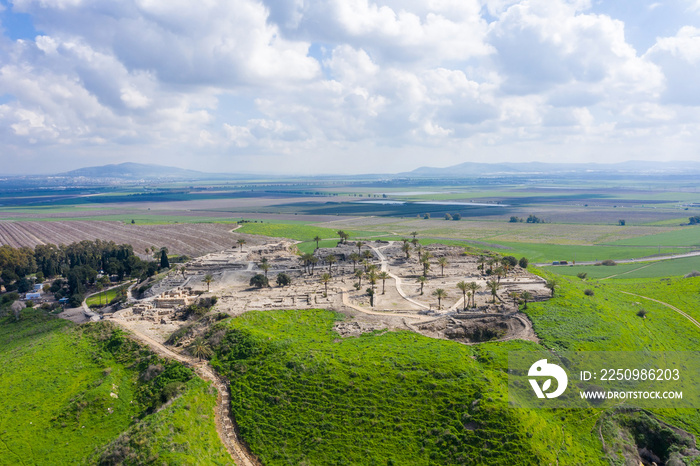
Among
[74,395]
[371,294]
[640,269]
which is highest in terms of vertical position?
[371,294]

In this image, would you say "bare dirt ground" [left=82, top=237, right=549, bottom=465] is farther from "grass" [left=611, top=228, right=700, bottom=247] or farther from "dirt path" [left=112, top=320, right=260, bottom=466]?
"grass" [left=611, top=228, right=700, bottom=247]

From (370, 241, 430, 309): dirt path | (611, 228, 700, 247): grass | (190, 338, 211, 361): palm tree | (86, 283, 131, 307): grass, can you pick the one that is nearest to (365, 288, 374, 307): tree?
(370, 241, 430, 309): dirt path

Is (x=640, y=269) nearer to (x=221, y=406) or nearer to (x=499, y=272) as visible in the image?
(x=499, y=272)

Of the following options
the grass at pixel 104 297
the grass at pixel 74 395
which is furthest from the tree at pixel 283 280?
the grass at pixel 104 297

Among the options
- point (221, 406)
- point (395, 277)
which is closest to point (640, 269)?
point (395, 277)

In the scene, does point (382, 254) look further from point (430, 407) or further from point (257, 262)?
point (430, 407)
